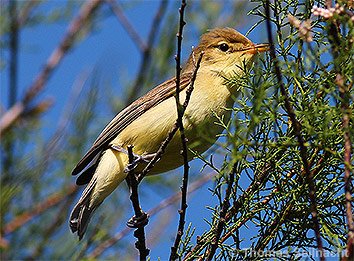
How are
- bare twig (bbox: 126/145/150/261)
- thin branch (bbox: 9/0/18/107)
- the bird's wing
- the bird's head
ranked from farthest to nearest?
the bird's head
the bird's wing
thin branch (bbox: 9/0/18/107)
bare twig (bbox: 126/145/150/261)

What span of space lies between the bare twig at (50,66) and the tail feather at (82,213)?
0.75 meters

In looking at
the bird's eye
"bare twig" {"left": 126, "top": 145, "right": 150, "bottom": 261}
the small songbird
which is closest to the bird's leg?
the small songbird

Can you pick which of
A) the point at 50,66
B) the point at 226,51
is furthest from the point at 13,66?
the point at 226,51

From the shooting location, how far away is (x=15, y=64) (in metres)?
3.96

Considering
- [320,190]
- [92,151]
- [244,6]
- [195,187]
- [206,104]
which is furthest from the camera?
[244,6]

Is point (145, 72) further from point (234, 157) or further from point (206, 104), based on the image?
point (234, 157)

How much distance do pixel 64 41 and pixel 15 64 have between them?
0.76 meters

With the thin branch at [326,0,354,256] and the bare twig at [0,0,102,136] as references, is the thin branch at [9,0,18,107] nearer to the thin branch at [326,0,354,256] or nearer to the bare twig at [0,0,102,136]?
the bare twig at [0,0,102,136]

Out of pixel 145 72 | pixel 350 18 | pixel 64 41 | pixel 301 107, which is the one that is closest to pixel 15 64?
pixel 64 41

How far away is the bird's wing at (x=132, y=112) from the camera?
4254 mm

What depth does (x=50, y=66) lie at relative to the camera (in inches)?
173

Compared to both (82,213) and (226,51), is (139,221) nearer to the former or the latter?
(82,213)

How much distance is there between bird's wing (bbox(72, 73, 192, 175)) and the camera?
4.25 m

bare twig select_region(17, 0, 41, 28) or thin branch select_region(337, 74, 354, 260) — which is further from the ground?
bare twig select_region(17, 0, 41, 28)
